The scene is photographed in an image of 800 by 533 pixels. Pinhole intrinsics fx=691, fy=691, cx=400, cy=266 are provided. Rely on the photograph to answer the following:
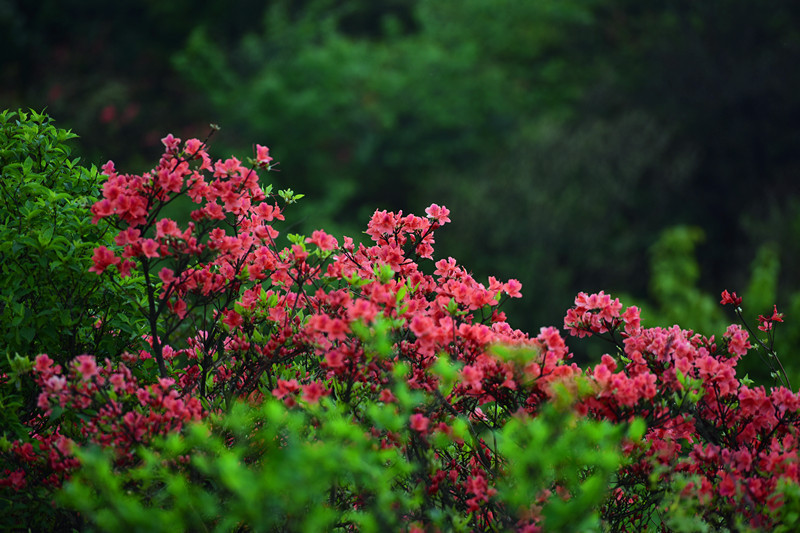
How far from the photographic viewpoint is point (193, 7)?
20.8m

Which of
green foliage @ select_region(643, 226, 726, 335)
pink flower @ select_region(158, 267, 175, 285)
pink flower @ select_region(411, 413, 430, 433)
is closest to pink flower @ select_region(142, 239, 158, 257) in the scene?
pink flower @ select_region(158, 267, 175, 285)

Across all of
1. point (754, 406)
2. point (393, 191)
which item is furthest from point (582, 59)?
point (754, 406)

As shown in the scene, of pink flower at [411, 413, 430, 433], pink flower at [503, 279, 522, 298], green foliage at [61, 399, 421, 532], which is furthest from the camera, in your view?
pink flower at [503, 279, 522, 298]

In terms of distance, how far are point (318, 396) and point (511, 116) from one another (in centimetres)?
1691

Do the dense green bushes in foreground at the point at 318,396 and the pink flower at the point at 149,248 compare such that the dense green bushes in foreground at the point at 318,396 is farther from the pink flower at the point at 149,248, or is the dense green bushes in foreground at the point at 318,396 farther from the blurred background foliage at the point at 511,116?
the blurred background foliage at the point at 511,116

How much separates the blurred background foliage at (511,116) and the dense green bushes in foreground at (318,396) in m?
10.9

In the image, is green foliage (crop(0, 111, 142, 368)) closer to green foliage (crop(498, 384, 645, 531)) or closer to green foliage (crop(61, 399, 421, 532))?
green foliage (crop(61, 399, 421, 532))

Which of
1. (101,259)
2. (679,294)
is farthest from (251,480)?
(679,294)

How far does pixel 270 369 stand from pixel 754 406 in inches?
78.8

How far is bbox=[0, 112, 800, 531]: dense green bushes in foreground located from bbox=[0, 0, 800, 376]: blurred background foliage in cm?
1087

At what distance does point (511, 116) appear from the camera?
18.3 metres

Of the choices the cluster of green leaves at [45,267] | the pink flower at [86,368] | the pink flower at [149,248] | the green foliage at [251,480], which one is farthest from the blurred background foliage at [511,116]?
the pink flower at [86,368]

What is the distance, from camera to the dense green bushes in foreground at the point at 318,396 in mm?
2088

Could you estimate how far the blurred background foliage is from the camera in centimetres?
1470
